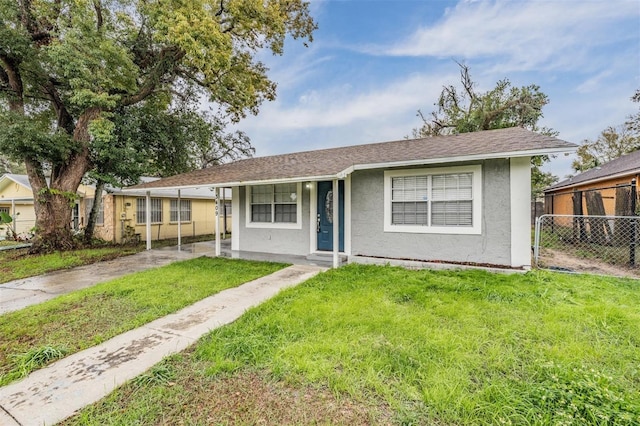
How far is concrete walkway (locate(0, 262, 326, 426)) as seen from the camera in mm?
2367

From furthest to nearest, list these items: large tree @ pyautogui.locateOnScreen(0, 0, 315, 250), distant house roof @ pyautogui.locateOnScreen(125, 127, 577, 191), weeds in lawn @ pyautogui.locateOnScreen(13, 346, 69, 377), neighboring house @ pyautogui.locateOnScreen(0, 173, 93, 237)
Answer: neighboring house @ pyautogui.locateOnScreen(0, 173, 93, 237), large tree @ pyautogui.locateOnScreen(0, 0, 315, 250), distant house roof @ pyautogui.locateOnScreen(125, 127, 577, 191), weeds in lawn @ pyautogui.locateOnScreen(13, 346, 69, 377)

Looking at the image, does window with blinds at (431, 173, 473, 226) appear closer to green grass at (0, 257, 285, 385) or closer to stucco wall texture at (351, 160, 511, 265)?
stucco wall texture at (351, 160, 511, 265)

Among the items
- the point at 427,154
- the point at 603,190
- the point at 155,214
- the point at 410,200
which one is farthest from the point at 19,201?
the point at 603,190

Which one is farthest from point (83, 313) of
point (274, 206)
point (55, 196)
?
Result: point (55, 196)

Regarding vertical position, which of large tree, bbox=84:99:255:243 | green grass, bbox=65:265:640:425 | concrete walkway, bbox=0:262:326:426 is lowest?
concrete walkway, bbox=0:262:326:426

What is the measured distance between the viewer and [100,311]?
14.9 ft

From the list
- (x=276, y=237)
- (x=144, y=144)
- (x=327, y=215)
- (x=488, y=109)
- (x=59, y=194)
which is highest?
(x=488, y=109)

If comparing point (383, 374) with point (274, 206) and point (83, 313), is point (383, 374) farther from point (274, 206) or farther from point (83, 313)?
point (274, 206)

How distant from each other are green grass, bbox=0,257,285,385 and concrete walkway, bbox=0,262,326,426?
254 millimetres

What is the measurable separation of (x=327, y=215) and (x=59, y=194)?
9915 mm

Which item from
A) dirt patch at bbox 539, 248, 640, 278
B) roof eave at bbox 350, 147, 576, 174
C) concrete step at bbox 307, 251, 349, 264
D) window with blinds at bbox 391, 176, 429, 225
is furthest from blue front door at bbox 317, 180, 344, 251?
dirt patch at bbox 539, 248, 640, 278

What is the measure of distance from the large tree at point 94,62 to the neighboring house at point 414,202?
13.4ft

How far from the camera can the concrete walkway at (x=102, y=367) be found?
2367mm

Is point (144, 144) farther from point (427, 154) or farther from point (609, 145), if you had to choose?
point (609, 145)
